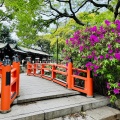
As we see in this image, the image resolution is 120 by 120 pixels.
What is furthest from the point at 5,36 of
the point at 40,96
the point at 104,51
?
the point at 104,51

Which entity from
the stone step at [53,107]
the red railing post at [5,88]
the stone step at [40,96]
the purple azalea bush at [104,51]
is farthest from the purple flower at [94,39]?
the red railing post at [5,88]

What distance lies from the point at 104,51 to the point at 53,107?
1966 millimetres

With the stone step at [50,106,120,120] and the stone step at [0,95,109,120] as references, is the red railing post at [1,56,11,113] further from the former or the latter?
the stone step at [50,106,120,120]

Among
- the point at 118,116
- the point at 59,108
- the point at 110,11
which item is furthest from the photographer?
the point at 110,11

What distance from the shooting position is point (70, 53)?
4844 millimetres

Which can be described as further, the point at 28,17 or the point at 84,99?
the point at 28,17

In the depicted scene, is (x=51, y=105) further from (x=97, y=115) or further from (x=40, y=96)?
(x=97, y=115)

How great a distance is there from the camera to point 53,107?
357 centimetres

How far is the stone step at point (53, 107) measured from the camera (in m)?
3.09

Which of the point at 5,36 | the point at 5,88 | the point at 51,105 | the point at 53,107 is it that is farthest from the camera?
the point at 5,36

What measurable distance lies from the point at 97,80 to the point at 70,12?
22.6 ft

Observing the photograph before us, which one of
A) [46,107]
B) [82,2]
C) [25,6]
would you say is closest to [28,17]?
[25,6]

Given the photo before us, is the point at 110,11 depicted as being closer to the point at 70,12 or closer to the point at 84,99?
the point at 70,12

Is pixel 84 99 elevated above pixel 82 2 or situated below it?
→ below
